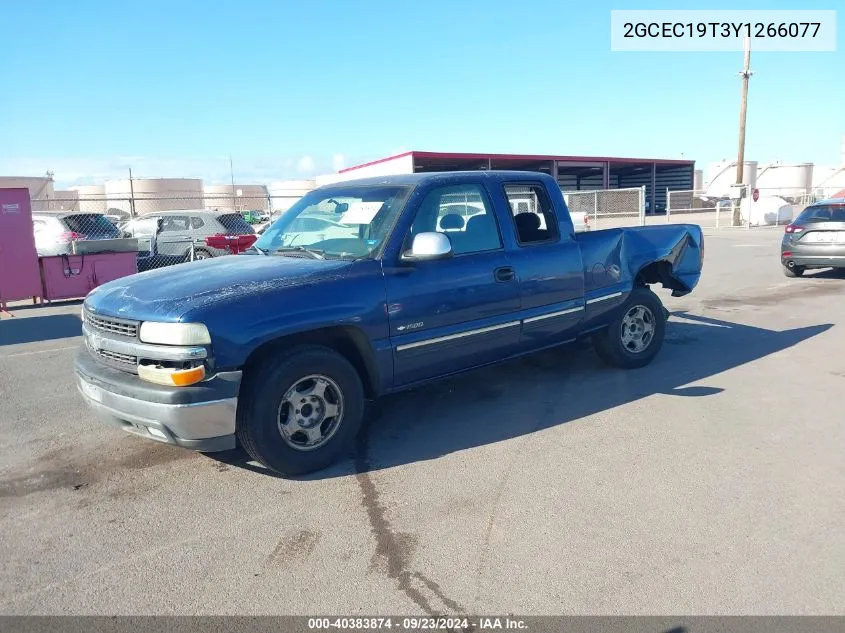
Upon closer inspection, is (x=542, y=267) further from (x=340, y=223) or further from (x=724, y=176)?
(x=724, y=176)

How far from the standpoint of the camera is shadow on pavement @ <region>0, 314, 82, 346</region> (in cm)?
877

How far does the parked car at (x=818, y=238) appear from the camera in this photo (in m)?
11.8

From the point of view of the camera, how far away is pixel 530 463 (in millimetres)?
4293

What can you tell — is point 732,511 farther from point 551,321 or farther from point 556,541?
point 551,321

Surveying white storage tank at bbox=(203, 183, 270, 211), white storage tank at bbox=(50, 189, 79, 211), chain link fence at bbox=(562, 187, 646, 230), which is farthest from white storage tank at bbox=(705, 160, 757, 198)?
white storage tank at bbox=(50, 189, 79, 211)

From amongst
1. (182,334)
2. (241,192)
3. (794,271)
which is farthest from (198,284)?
(241,192)

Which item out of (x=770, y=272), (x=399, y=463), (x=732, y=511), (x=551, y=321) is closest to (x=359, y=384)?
(x=399, y=463)

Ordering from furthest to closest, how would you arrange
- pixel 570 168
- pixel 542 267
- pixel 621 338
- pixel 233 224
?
pixel 570 168 < pixel 233 224 < pixel 621 338 < pixel 542 267

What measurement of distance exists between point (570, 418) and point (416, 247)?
1884 millimetres

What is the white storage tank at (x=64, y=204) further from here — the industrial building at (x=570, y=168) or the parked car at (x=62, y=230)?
the parked car at (x=62, y=230)

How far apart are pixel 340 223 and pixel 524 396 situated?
2.18m

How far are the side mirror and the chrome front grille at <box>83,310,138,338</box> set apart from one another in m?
1.72

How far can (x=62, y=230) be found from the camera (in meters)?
14.5

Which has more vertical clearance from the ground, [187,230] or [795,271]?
[187,230]
